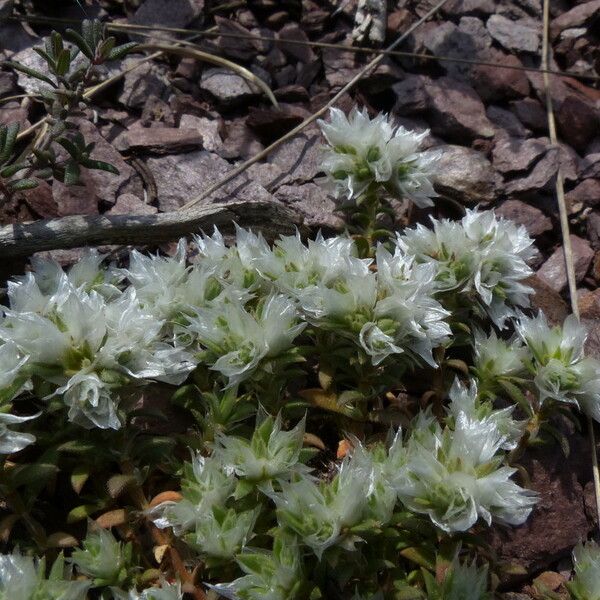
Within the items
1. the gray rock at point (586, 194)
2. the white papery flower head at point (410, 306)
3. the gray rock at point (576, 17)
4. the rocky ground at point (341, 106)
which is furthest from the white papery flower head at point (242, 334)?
the gray rock at point (576, 17)

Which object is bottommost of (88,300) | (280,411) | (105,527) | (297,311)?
(105,527)

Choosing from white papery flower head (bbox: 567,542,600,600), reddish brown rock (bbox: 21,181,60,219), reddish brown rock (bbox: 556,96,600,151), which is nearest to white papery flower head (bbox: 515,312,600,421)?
white papery flower head (bbox: 567,542,600,600)

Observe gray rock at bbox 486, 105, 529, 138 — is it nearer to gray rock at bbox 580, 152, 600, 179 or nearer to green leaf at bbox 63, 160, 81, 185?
gray rock at bbox 580, 152, 600, 179

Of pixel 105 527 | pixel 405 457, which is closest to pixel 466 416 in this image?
pixel 405 457

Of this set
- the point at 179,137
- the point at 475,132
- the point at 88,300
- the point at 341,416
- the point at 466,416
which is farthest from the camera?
the point at 475,132

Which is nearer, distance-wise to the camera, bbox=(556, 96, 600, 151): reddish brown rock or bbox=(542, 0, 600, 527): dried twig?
bbox=(542, 0, 600, 527): dried twig

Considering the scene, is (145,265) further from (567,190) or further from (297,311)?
(567,190)

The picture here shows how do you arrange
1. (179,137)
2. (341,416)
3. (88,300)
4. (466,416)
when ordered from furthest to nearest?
(179,137) → (341,416) → (466,416) → (88,300)
